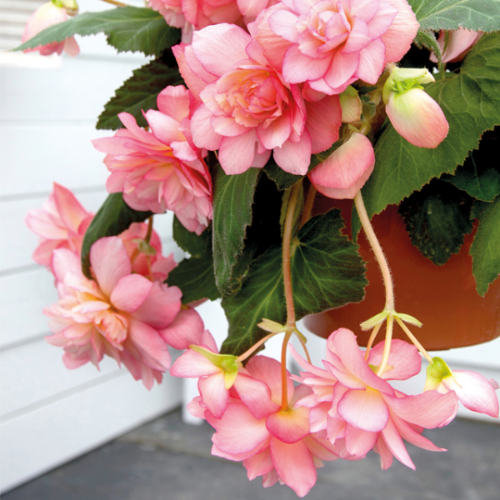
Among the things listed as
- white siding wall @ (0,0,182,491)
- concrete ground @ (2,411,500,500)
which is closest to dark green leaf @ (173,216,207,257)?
white siding wall @ (0,0,182,491)

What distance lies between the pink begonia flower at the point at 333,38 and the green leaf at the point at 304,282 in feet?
0.32

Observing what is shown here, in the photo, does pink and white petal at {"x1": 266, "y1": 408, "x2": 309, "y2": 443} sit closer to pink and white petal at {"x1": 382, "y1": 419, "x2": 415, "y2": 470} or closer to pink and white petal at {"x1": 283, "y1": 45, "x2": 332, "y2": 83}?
pink and white petal at {"x1": 382, "y1": 419, "x2": 415, "y2": 470}

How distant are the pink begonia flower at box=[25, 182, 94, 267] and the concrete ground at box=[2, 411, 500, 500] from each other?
84 cm

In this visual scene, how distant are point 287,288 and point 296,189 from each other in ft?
0.18

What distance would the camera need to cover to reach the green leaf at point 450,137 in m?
0.22

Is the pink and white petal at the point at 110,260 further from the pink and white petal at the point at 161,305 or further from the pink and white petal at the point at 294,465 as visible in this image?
the pink and white petal at the point at 294,465

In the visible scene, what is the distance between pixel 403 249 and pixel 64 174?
0.97m

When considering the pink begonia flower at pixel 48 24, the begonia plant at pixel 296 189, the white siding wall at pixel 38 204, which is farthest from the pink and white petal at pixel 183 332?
the white siding wall at pixel 38 204

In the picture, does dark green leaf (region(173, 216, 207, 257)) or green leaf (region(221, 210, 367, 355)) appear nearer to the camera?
green leaf (region(221, 210, 367, 355))

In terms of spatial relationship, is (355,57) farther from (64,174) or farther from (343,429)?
(64,174)

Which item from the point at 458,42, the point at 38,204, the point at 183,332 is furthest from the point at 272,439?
the point at 38,204

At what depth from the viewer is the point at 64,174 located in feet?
3.66

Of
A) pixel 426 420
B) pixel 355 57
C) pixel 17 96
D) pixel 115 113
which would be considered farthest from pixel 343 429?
pixel 17 96

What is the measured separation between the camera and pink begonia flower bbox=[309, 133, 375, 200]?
0.21 m
